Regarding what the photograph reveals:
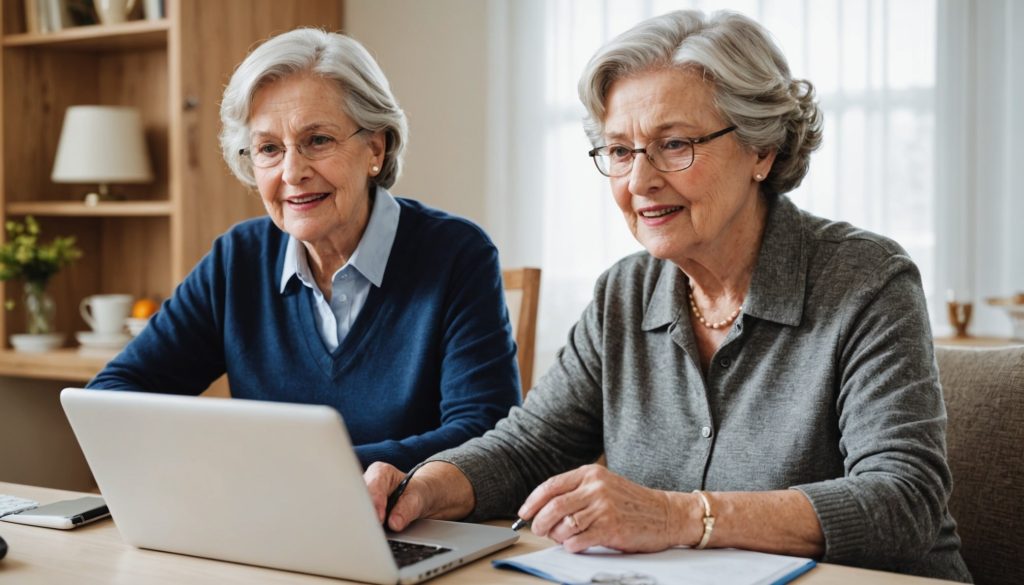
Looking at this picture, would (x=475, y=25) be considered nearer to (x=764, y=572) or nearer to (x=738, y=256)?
(x=738, y=256)

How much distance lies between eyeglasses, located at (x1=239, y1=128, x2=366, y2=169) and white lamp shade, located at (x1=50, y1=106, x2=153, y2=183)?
1.73m

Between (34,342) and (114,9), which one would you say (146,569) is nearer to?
(34,342)

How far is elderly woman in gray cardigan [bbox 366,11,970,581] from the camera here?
1.21 m

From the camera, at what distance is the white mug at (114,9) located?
3430 millimetres

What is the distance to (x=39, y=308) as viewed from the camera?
11.4ft

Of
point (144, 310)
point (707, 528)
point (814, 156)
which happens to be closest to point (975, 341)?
point (814, 156)

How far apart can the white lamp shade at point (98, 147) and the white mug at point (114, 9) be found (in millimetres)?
272

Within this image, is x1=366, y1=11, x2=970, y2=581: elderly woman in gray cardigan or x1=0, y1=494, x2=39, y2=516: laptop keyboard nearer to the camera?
x1=366, y1=11, x2=970, y2=581: elderly woman in gray cardigan

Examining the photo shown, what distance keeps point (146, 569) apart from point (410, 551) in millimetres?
265

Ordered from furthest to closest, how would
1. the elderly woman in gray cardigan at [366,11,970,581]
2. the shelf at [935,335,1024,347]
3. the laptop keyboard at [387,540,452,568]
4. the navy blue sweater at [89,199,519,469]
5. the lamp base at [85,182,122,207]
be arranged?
the lamp base at [85,182,122,207] → the shelf at [935,335,1024,347] → the navy blue sweater at [89,199,519,469] → the elderly woman in gray cardigan at [366,11,970,581] → the laptop keyboard at [387,540,452,568]

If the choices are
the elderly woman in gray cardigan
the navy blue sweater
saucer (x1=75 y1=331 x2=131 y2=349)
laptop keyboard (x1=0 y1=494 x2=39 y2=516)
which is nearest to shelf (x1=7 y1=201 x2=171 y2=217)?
saucer (x1=75 y1=331 x2=131 y2=349)

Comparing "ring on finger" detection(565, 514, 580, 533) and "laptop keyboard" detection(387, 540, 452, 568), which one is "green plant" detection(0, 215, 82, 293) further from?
"ring on finger" detection(565, 514, 580, 533)

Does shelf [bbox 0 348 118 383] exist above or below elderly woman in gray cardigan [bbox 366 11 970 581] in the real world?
below

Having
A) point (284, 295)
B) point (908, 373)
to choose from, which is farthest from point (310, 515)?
point (284, 295)
